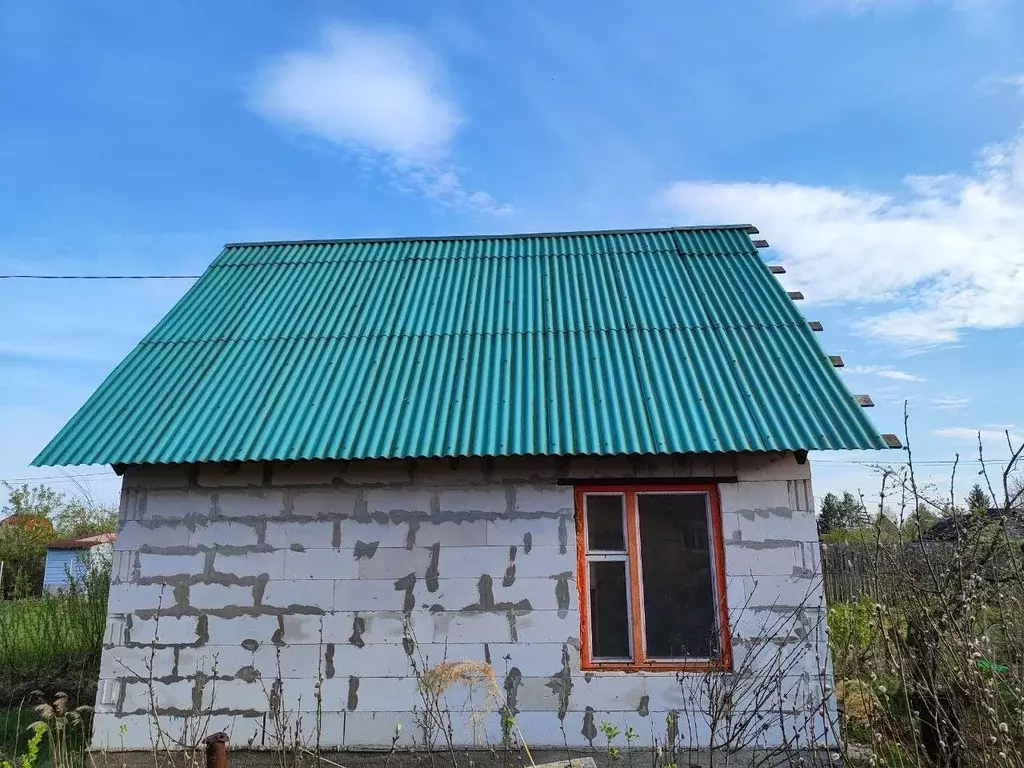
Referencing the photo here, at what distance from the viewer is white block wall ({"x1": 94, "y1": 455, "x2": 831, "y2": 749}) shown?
19.9 ft

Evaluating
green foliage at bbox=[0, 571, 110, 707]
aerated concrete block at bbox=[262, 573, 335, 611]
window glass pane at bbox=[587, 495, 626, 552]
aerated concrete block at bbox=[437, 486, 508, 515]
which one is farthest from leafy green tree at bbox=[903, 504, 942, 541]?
green foliage at bbox=[0, 571, 110, 707]

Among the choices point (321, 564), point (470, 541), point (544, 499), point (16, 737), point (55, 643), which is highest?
point (544, 499)

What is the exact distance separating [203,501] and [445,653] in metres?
2.81

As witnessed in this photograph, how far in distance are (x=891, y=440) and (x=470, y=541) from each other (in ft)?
13.2

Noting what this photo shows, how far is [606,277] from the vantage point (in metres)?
9.41

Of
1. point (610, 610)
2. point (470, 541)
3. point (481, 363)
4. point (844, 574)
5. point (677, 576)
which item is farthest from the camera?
point (844, 574)

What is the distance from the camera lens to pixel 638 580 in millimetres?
6371

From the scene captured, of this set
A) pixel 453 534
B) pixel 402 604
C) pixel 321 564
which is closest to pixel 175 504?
pixel 321 564

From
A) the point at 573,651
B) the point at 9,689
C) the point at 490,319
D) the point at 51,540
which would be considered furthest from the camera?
the point at 51,540

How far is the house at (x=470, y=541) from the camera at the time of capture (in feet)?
20.1

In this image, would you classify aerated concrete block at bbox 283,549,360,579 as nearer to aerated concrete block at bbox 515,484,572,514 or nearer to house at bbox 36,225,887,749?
house at bbox 36,225,887,749

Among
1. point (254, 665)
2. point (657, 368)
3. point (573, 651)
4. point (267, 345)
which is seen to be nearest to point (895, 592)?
point (573, 651)

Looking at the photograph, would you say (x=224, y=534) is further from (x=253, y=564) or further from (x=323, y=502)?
(x=323, y=502)

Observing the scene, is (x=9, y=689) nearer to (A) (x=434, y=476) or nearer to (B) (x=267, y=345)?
(B) (x=267, y=345)
